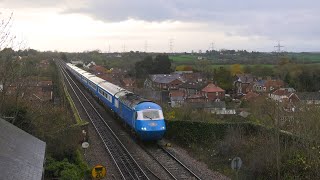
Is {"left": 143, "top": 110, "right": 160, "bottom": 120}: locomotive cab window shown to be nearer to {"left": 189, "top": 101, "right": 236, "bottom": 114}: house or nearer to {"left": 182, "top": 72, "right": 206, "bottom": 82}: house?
{"left": 189, "top": 101, "right": 236, "bottom": 114}: house

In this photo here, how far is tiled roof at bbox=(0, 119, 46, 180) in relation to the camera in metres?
11.6

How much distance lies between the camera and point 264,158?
1875cm

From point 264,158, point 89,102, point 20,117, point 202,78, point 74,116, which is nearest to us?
point 264,158

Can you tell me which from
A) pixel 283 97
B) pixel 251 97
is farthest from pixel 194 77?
pixel 283 97

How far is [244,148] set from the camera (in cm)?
2253

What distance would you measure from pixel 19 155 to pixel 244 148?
521 inches

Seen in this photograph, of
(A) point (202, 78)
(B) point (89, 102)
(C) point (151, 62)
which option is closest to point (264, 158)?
(B) point (89, 102)

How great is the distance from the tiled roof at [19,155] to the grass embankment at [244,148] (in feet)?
30.4

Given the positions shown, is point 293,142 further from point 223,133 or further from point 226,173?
point 223,133

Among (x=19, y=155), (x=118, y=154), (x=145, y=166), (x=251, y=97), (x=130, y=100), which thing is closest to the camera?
(x=19, y=155)

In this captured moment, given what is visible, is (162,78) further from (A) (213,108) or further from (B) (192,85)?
(A) (213,108)

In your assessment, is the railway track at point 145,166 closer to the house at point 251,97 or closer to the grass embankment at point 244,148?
the grass embankment at point 244,148

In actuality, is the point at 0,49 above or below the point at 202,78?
above

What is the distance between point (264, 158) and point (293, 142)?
1.79 m
